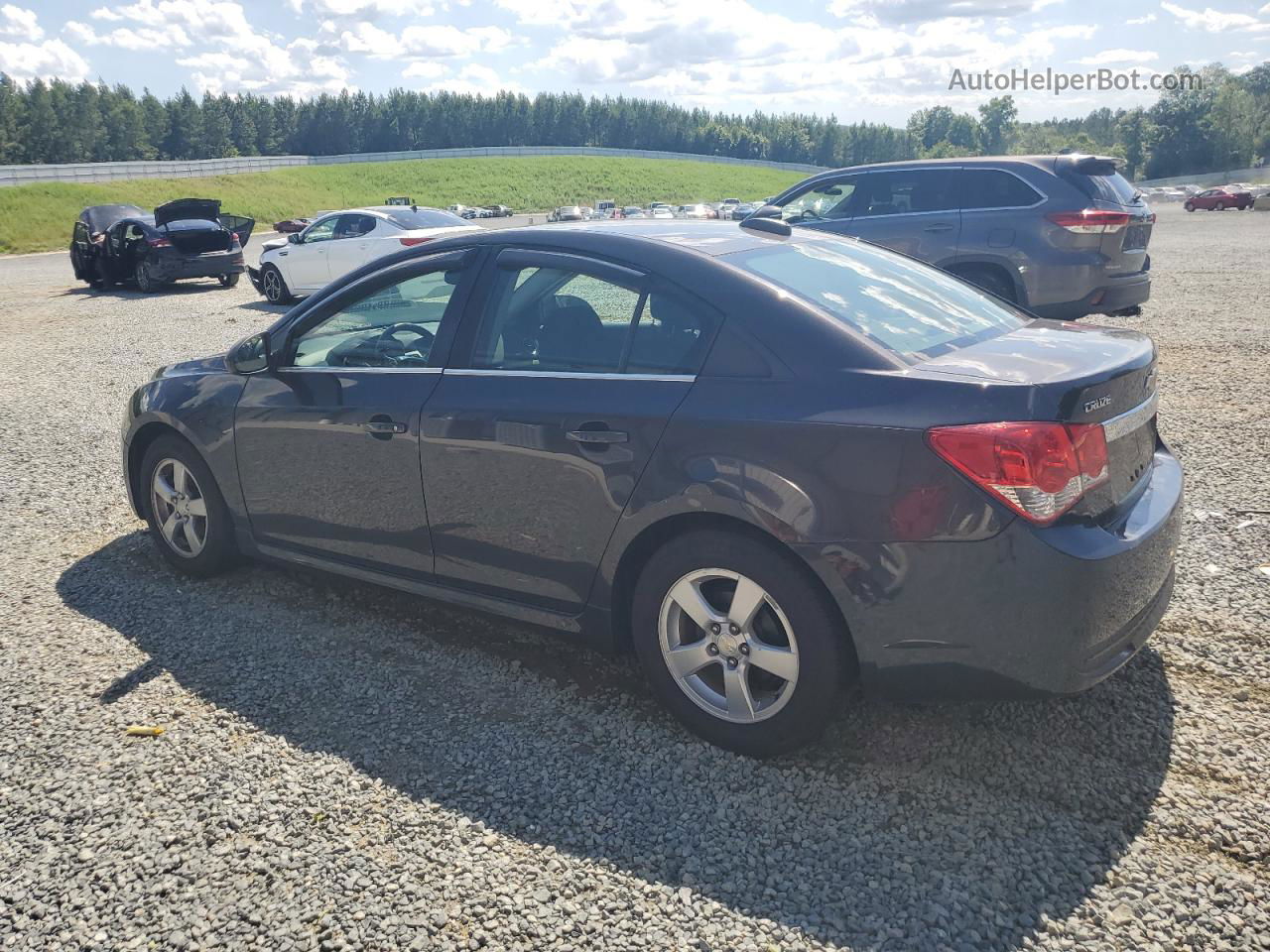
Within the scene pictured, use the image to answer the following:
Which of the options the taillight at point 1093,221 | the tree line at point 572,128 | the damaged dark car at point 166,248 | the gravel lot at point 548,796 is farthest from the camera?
the tree line at point 572,128

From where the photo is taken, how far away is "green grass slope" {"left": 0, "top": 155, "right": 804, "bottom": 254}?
48.2m

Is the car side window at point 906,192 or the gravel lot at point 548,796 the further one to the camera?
the car side window at point 906,192

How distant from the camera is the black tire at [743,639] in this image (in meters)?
2.87

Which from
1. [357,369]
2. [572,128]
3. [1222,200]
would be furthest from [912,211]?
[572,128]

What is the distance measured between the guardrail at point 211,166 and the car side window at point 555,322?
5896cm

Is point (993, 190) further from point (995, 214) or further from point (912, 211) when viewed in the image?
point (912, 211)

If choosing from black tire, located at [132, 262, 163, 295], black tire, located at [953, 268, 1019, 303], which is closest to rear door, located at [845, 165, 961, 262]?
black tire, located at [953, 268, 1019, 303]

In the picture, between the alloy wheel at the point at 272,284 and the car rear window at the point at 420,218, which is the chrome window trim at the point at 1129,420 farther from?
the alloy wheel at the point at 272,284

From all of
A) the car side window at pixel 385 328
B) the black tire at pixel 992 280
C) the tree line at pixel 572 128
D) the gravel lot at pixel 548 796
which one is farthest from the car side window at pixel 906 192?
the tree line at pixel 572 128

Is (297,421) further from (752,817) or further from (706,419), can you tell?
(752,817)

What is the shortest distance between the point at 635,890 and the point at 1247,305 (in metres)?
13.1

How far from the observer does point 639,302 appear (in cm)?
333

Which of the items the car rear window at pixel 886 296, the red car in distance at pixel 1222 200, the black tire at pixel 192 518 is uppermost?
the red car in distance at pixel 1222 200

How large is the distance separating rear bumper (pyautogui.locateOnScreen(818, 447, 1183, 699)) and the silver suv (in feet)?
21.4
